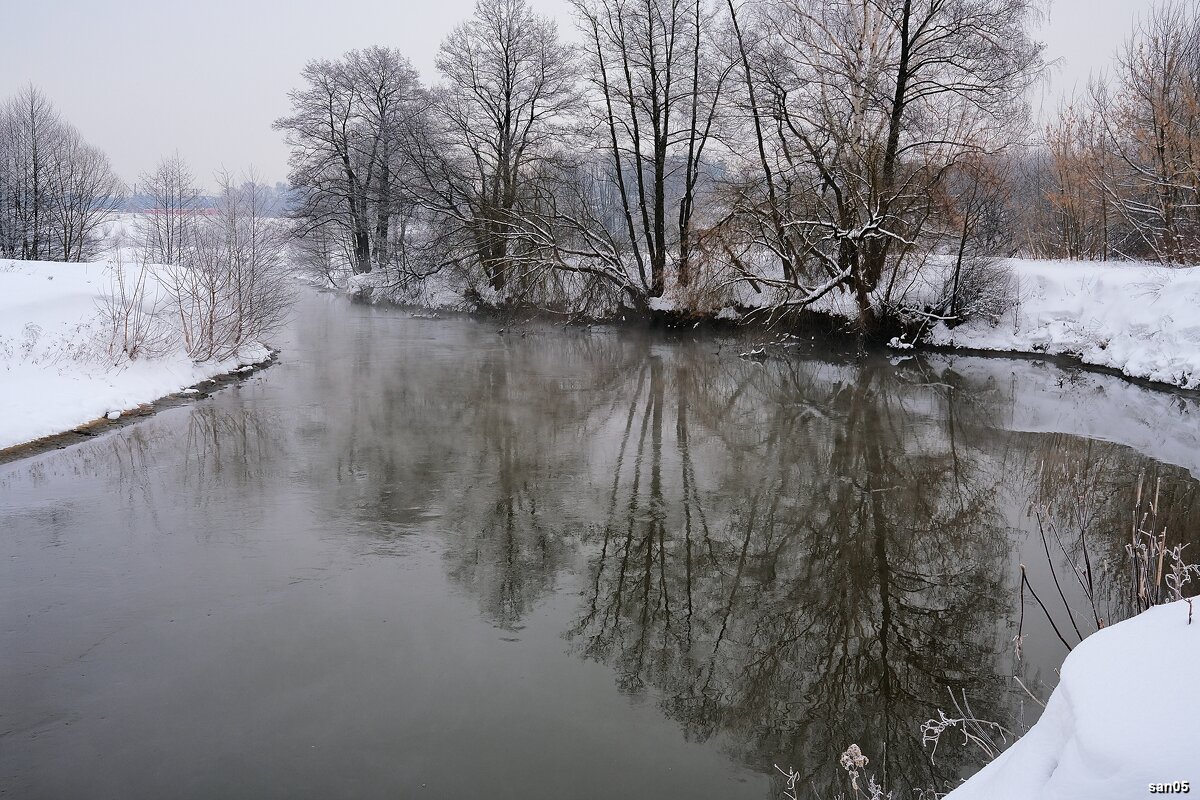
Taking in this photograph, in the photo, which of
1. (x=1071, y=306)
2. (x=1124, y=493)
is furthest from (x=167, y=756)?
(x=1071, y=306)

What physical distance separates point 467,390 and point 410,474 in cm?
545

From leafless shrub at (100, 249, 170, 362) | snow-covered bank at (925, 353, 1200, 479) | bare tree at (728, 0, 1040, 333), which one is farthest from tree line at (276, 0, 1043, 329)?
leafless shrub at (100, 249, 170, 362)

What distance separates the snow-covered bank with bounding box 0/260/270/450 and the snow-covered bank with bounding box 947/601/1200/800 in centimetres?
1207

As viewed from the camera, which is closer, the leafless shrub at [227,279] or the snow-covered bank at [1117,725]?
the snow-covered bank at [1117,725]

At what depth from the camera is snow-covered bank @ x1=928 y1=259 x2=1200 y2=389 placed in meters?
14.4

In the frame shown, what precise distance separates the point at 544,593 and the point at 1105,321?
15215mm

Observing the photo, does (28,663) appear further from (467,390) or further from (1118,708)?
(467,390)

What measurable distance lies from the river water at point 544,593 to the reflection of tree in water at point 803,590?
1.1 inches

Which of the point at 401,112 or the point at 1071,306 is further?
the point at 401,112

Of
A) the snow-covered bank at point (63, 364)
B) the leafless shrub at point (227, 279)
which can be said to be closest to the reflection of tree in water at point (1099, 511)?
the snow-covered bank at point (63, 364)

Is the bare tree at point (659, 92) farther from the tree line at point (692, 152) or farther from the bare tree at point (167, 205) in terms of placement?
the bare tree at point (167, 205)

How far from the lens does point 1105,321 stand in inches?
648

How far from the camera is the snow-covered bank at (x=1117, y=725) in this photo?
1.66 metres

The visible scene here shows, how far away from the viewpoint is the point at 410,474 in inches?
372
